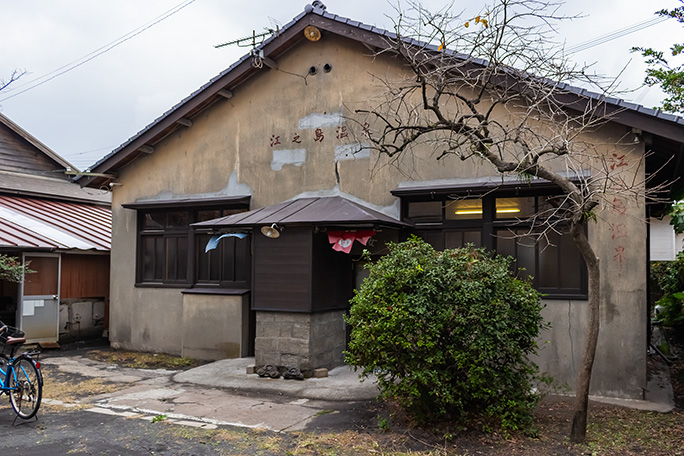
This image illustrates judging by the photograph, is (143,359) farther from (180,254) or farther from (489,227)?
(489,227)

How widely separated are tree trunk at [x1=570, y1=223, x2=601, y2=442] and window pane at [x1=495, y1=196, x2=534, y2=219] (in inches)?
131

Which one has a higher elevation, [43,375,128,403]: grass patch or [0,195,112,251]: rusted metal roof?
[0,195,112,251]: rusted metal roof

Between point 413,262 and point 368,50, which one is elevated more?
point 368,50

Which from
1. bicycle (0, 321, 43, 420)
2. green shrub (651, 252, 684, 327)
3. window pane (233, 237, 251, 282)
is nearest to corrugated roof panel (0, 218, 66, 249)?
window pane (233, 237, 251, 282)

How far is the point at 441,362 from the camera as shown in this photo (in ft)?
21.8

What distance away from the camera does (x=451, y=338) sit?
22.3 ft

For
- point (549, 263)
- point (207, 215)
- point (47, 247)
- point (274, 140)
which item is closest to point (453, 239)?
point (549, 263)

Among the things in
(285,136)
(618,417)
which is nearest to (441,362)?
(618,417)

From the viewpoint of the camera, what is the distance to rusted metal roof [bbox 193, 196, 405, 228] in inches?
376

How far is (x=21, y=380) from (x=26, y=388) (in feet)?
0.59

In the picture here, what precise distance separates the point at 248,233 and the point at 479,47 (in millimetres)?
5484

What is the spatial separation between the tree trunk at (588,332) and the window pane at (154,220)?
9.52m

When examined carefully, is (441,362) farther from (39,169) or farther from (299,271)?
(39,169)

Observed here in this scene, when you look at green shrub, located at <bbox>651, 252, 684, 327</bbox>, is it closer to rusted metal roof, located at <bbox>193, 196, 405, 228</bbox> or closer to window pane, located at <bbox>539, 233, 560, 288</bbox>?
window pane, located at <bbox>539, 233, 560, 288</bbox>
